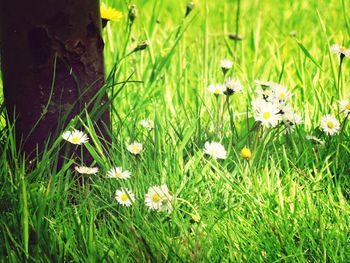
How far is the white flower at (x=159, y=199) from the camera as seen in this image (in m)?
1.79

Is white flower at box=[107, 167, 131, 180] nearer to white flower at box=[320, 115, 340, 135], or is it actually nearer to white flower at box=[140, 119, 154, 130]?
white flower at box=[140, 119, 154, 130]

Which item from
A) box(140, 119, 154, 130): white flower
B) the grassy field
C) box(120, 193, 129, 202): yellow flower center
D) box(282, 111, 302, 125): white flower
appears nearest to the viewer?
the grassy field

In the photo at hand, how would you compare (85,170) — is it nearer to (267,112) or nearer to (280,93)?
(267,112)

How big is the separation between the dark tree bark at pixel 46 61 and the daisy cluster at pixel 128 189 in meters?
0.10

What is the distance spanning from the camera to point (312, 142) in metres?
2.24

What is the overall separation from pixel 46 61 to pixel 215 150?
0.51 metres

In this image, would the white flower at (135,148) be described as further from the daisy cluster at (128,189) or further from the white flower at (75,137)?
the white flower at (75,137)

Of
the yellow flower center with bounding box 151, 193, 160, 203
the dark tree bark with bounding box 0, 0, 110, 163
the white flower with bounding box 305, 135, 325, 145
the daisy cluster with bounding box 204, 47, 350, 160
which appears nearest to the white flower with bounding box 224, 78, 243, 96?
the daisy cluster with bounding box 204, 47, 350, 160

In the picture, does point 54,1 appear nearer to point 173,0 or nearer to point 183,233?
point 183,233

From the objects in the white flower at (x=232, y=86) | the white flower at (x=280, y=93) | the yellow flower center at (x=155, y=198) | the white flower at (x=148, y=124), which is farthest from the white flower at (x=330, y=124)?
the yellow flower center at (x=155, y=198)

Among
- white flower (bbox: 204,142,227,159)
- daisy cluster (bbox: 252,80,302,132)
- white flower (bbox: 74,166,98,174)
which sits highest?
daisy cluster (bbox: 252,80,302,132)

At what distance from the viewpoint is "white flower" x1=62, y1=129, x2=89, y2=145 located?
191 cm

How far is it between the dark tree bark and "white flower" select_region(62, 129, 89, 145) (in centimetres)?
9

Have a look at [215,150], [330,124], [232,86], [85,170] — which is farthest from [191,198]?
[330,124]
